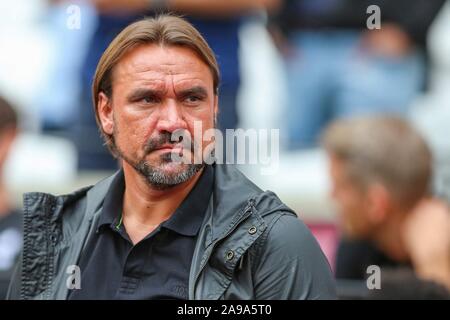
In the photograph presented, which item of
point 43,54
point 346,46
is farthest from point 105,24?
point 346,46

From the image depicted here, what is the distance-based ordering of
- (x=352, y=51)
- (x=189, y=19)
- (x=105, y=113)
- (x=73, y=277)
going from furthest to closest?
(x=352, y=51)
(x=189, y=19)
(x=105, y=113)
(x=73, y=277)

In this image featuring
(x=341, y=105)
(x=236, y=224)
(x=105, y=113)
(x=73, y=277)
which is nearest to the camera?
(x=236, y=224)

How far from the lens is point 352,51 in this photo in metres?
6.14

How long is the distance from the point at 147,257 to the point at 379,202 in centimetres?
230

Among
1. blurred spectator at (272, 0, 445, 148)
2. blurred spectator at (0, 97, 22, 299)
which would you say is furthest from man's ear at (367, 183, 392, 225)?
blurred spectator at (0, 97, 22, 299)

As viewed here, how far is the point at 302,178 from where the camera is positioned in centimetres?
566

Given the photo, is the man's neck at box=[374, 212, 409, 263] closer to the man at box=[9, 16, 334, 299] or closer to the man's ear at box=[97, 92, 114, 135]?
the man at box=[9, 16, 334, 299]

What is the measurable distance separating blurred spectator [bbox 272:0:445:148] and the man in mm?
3469

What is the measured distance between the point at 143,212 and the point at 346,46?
372cm

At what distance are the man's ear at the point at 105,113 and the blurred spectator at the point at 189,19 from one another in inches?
39.7

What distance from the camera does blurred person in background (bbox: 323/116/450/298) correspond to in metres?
4.59

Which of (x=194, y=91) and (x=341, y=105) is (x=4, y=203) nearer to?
(x=341, y=105)

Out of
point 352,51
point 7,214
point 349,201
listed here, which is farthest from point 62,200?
point 352,51

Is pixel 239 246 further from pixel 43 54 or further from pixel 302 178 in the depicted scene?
pixel 43 54
